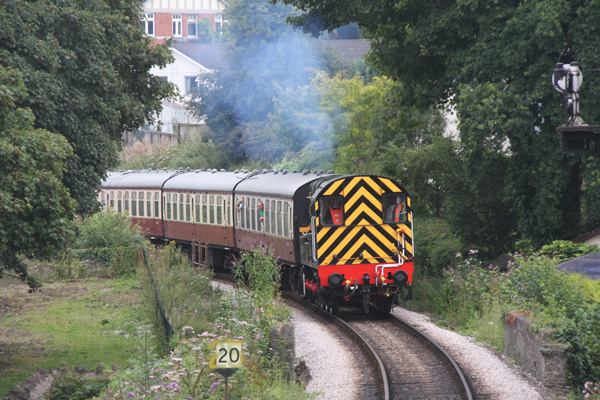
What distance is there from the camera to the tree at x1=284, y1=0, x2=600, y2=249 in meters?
19.4

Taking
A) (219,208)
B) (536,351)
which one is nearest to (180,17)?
(219,208)

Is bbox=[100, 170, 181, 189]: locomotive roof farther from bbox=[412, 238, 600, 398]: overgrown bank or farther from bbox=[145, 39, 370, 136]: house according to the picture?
bbox=[145, 39, 370, 136]: house

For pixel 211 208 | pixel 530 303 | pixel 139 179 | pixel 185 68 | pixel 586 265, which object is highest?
pixel 185 68

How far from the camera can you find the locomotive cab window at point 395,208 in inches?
671

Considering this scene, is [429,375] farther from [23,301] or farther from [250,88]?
[250,88]

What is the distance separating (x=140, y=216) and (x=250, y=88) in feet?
59.3

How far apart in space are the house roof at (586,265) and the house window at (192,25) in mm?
64235

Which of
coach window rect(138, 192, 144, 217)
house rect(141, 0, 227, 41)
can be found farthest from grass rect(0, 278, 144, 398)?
house rect(141, 0, 227, 41)

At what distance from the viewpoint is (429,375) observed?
12.2 m

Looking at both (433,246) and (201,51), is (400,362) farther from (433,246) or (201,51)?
(201,51)

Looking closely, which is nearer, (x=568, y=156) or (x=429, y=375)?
(x=429, y=375)

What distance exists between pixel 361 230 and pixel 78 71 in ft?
22.3

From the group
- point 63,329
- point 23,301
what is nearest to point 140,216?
point 23,301

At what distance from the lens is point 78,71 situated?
16.2m
